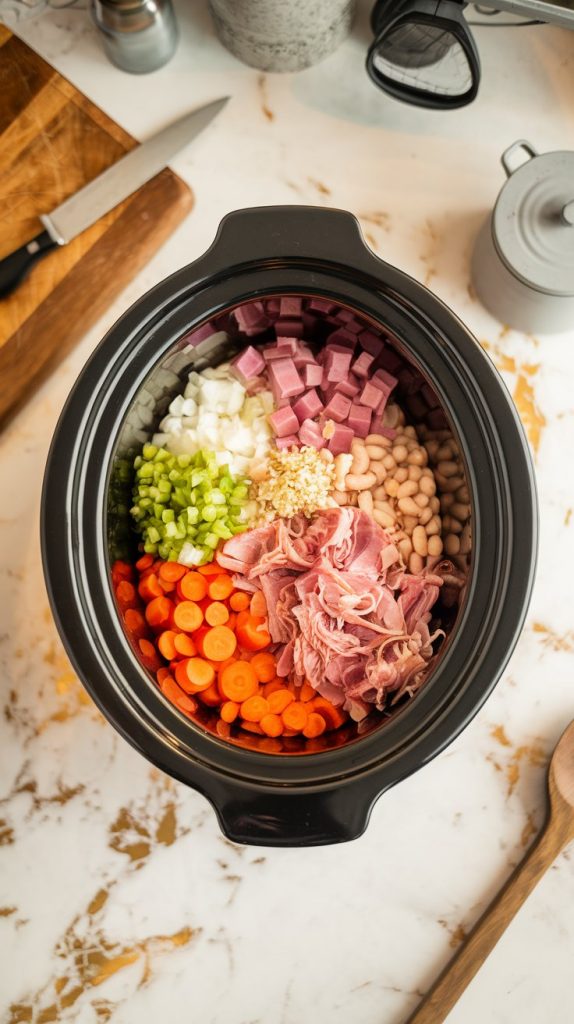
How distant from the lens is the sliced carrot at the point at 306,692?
1.08 m

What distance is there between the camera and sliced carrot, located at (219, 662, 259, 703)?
1.06 metres

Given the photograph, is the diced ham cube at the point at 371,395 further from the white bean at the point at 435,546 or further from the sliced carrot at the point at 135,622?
the sliced carrot at the point at 135,622

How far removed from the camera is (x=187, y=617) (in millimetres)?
1069

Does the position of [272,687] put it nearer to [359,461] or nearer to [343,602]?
[343,602]

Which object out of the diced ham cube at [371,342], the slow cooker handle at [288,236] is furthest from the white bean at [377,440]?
the slow cooker handle at [288,236]

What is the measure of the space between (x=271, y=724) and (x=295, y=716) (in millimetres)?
36

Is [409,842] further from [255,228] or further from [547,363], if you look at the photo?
[255,228]

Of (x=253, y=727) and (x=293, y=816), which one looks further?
(x=253, y=727)

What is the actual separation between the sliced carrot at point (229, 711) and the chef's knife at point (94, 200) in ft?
2.46

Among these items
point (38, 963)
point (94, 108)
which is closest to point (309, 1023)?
point (38, 963)

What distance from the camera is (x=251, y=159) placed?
129 cm

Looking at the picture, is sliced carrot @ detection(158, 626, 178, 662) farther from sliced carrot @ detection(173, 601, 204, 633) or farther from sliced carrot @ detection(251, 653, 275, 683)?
sliced carrot @ detection(251, 653, 275, 683)

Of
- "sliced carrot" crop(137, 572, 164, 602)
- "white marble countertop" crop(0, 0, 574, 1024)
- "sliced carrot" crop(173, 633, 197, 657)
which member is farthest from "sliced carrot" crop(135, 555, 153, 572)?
"white marble countertop" crop(0, 0, 574, 1024)

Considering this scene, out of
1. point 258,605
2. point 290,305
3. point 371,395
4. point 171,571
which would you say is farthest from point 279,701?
point 290,305
